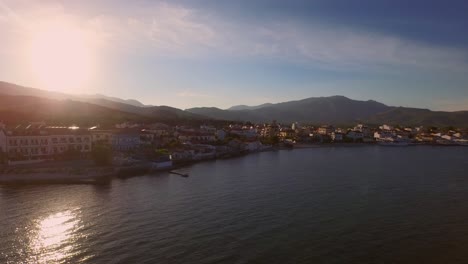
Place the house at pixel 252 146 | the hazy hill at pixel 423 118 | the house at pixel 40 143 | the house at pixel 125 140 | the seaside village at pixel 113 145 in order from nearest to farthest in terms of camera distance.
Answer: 1. the house at pixel 40 143
2. the seaside village at pixel 113 145
3. the house at pixel 125 140
4. the house at pixel 252 146
5. the hazy hill at pixel 423 118


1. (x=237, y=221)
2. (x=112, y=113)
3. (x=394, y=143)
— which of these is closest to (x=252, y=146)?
(x=394, y=143)

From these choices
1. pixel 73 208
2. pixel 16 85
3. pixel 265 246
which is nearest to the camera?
pixel 265 246

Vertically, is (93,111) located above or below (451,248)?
above

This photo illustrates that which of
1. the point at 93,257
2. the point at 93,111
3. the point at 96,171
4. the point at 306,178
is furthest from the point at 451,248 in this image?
the point at 93,111

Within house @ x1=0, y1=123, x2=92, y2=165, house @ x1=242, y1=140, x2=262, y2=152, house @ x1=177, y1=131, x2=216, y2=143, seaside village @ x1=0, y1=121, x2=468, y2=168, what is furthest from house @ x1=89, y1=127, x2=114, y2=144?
house @ x1=242, y1=140, x2=262, y2=152

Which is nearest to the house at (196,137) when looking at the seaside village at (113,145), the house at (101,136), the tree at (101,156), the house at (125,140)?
the seaside village at (113,145)

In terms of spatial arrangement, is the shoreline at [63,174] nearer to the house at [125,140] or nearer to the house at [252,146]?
the house at [125,140]

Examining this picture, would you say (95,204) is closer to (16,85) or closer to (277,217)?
(277,217)

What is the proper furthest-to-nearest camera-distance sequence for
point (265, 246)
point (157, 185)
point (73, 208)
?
point (157, 185) < point (73, 208) < point (265, 246)
